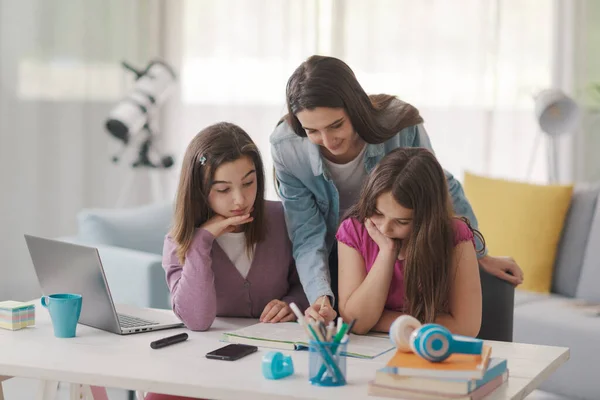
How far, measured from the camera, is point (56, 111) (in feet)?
16.1

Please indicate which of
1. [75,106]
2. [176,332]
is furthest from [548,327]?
[75,106]

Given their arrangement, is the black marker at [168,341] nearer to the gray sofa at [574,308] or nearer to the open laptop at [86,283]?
the open laptop at [86,283]

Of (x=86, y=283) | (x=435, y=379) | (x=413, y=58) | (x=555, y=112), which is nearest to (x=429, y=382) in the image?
(x=435, y=379)

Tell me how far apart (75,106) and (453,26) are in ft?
7.27

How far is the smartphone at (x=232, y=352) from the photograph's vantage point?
68.3 inches

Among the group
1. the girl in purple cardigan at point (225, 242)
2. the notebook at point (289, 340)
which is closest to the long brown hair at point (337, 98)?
the girl in purple cardigan at point (225, 242)

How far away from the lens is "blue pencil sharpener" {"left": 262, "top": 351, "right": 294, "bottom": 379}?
62.5 inches

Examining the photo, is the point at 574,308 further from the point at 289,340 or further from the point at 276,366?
the point at 276,366

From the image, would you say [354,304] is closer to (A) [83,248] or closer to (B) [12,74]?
(A) [83,248]

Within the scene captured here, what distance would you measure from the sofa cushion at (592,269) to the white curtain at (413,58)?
126 cm

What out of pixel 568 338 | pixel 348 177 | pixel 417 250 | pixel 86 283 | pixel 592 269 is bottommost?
pixel 568 338

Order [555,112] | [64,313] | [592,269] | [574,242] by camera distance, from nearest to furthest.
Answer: [64,313] → [592,269] → [574,242] → [555,112]

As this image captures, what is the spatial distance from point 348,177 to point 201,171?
1.45ft

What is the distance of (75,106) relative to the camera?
5.01m
